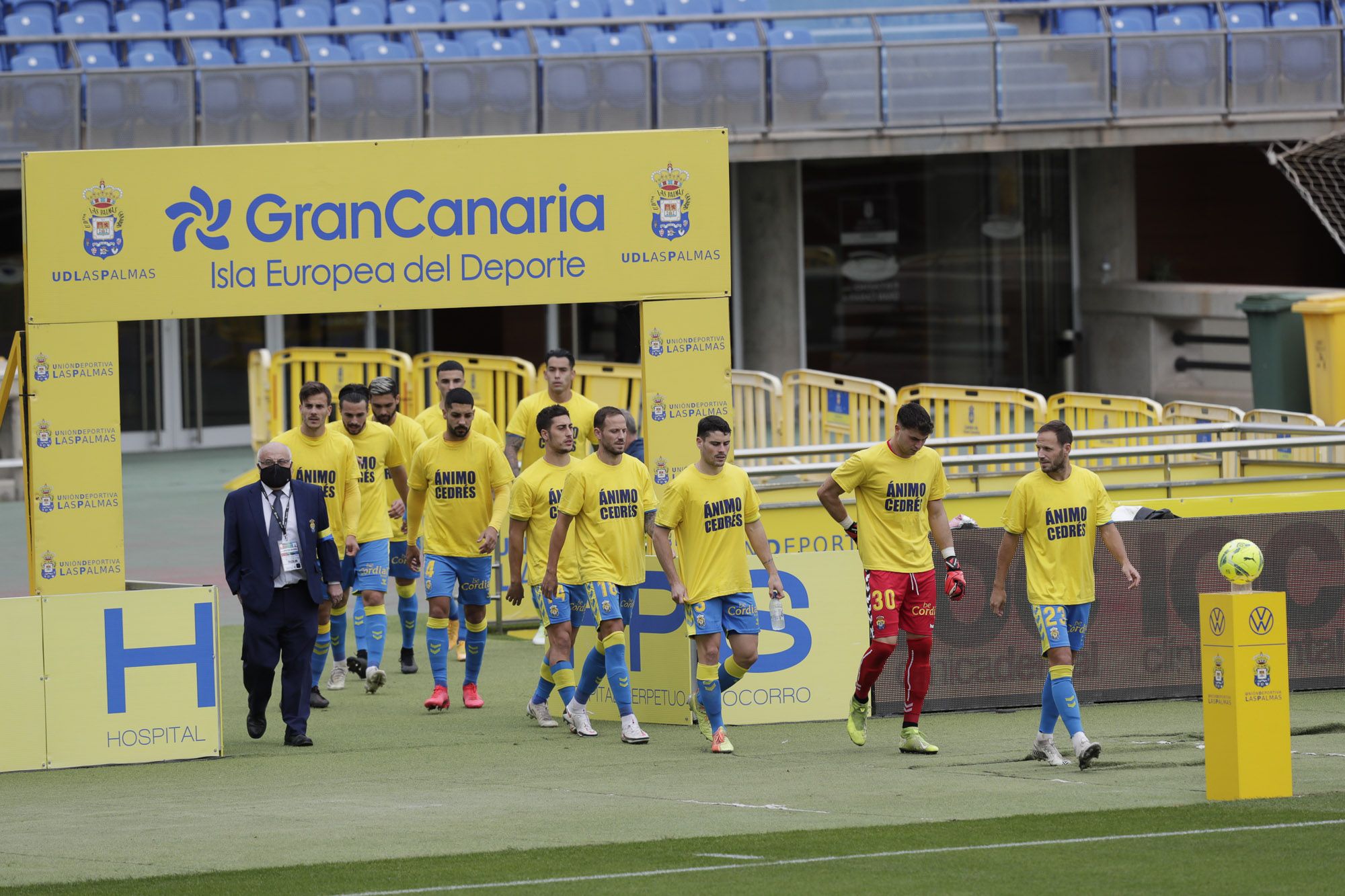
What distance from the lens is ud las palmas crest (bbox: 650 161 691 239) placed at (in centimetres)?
1170

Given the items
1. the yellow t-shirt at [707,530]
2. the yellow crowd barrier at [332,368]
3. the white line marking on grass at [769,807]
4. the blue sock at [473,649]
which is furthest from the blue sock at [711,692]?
the yellow crowd barrier at [332,368]

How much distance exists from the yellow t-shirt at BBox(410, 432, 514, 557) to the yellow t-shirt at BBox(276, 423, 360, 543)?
57 centimetres

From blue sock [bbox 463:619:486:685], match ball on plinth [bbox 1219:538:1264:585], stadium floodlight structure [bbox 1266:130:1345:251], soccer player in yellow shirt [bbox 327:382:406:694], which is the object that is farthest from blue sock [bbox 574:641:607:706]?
stadium floodlight structure [bbox 1266:130:1345:251]

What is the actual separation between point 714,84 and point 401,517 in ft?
44.7

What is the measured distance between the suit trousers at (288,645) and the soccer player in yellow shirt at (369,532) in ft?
4.95

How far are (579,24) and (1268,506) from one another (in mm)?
15586

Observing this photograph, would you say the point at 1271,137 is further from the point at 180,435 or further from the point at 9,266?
the point at 9,266

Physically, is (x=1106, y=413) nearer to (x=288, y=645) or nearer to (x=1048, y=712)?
(x=1048, y=712)

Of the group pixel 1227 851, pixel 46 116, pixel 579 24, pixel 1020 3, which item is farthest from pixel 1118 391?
pixel 1227 851

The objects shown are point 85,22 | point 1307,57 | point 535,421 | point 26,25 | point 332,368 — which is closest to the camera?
point 535,421

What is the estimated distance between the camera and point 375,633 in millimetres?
12789

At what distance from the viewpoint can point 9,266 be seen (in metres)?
27.0

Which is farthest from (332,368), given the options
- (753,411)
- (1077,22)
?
(1077,22)

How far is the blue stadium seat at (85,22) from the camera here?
25.8 metres
